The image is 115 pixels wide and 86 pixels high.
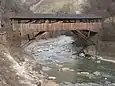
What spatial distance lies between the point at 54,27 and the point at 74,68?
872 cm

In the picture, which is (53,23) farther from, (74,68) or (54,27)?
(74,68)

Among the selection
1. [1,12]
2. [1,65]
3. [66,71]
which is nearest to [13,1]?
[1,12]

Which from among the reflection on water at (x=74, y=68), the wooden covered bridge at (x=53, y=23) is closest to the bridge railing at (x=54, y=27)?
the wooden covered bridge at (x=53, y=23)

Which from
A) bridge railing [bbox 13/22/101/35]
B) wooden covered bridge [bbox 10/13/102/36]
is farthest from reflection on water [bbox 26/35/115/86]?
wooden covered bridge [bbox 10/13/102/36]

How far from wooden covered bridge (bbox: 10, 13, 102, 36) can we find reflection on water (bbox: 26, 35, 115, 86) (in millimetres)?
3305

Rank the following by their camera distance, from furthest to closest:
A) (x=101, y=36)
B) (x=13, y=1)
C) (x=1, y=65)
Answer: (x=13, y=1) → (x=101, y=36) → (x=1, y=65)

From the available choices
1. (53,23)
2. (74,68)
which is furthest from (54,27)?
(74,68)

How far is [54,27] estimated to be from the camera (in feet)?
132

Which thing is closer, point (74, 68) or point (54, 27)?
point (74, 68)

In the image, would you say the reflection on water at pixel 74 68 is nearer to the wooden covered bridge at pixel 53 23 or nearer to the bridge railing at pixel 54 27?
the bridge railing at pixel 54 27

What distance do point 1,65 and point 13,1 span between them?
3389cm

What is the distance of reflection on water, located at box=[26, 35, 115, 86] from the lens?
2745 cm

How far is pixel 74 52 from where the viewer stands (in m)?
43.0

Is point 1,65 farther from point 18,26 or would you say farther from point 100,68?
point 18,26
